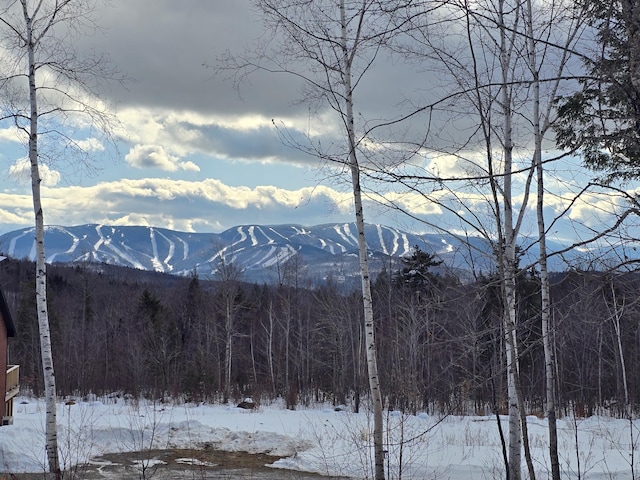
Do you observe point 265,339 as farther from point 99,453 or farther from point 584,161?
point 584,161

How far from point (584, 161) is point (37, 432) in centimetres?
1398

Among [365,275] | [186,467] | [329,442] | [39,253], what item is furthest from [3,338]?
[365,275]

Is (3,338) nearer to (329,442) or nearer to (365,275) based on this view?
(329,442)


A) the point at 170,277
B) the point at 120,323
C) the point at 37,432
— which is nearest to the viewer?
the point at 37,432

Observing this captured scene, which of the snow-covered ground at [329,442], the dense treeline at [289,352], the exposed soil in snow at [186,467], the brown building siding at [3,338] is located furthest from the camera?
the dense treeline at [289,352]

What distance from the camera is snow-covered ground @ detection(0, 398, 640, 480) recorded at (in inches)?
485

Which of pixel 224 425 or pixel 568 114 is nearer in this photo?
pixel 568 114

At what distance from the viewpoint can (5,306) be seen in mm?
19531

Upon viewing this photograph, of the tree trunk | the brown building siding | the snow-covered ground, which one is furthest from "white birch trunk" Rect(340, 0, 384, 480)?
the brown building siding

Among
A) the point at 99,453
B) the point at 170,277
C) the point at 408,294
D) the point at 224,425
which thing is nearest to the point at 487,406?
the point at 408,294

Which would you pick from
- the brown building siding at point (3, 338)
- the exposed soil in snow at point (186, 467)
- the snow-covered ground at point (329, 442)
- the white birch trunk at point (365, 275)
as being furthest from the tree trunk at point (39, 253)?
the brown building siding at point (3, 338)

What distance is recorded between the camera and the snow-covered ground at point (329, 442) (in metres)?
12.3

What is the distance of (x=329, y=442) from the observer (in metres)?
16.5

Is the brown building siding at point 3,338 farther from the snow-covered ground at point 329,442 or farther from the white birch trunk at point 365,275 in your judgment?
the white birch trunk at point 365,275
